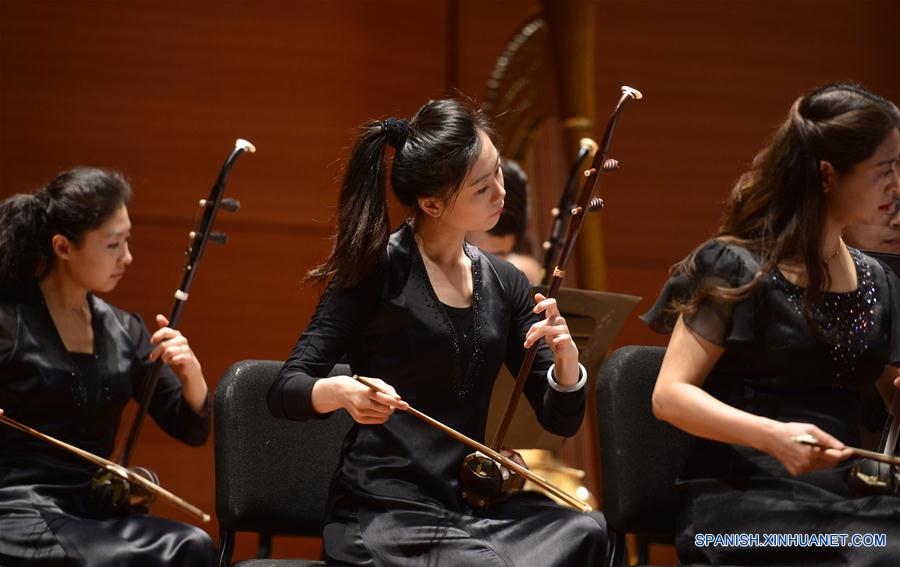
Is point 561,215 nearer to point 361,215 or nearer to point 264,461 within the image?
point 361,215

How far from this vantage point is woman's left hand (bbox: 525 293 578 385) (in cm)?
175

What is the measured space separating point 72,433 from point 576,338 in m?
1.05

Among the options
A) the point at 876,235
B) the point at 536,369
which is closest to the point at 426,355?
the point at 536,369

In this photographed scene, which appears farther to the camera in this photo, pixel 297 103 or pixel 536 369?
pixel 297 103

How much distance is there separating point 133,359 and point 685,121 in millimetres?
2479

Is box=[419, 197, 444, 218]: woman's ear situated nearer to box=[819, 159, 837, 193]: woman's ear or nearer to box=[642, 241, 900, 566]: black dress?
box=[642, 241, 900, 566]: black dress

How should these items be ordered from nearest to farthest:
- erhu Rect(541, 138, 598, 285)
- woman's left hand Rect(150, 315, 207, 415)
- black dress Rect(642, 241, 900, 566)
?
black dress Rect(642, 241, 900, 566)
woman's left hand Rect(150, 315, 207, 415)
erhu Rect(541, 138, 598, 285)

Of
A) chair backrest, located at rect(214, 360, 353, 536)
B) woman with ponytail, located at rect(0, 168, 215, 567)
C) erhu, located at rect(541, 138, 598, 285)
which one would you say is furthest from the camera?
erhu, located at rect(541, 138, 598, 285)

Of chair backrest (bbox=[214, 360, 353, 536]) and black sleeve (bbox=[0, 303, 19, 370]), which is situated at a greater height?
black sleeve (bbox=[0, 303, 19, 370])

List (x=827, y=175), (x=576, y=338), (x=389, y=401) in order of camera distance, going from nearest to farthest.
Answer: (x=389, y=401), (x=827, y=175), (x=576, y=338)

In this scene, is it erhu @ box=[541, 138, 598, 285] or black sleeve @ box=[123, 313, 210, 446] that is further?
erhu @ box=[541, 138, 598, 285]

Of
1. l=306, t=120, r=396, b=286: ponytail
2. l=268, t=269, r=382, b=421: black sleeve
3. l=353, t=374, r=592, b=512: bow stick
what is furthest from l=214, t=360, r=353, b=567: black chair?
l=353, t=374, r=592, b=512: bow stick

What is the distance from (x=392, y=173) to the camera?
1.96 meters

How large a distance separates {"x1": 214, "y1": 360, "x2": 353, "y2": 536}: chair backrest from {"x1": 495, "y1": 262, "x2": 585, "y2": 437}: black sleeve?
32 centimetres
